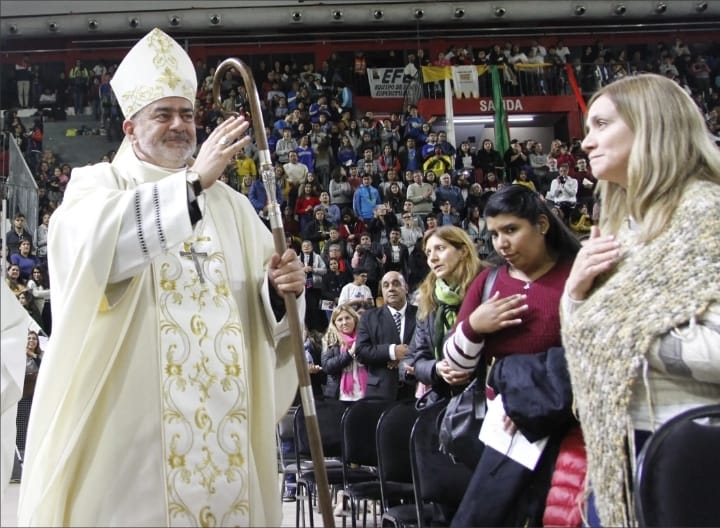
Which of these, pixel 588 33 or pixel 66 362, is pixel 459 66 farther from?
pixel 66 362

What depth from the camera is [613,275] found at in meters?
1.99

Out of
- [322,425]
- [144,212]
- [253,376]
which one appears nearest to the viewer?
[144,212]

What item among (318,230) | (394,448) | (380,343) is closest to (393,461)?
(394,448)

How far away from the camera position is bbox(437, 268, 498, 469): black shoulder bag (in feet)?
8.48

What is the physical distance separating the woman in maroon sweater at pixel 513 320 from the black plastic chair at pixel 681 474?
51cm

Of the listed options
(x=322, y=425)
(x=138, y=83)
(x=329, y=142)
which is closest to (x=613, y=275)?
(x=138, y=83)

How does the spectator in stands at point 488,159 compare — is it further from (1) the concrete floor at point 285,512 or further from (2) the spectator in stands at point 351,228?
(1) the concrete floor at point 285,512

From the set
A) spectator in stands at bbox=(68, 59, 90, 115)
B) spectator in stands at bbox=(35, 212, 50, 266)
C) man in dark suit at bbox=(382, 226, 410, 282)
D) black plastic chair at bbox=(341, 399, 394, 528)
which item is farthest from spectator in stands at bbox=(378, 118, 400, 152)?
black plastic chair at bbox=(341, 399, 394, 528)

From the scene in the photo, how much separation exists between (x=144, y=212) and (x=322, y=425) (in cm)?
324

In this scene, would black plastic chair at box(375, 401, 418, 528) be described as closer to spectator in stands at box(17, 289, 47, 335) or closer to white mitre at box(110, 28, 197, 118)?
white mitre at box(110, 28, 197, 118)

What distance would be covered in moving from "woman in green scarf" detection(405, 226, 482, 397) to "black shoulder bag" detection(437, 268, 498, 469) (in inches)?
35.2

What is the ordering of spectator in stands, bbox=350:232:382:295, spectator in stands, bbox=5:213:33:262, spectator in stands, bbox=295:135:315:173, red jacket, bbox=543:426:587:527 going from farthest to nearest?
spectator in stands, bbox=295:135:315:173
spectator in stands, bbox=5:213:33:262
spectator in stands, bbox=350:232:382:295
red jacket, bbox=543:426:587:527

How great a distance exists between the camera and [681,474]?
1.79 metres

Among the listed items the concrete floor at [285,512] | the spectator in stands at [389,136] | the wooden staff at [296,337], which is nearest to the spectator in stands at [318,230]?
the spectator in stands at [389,136]
